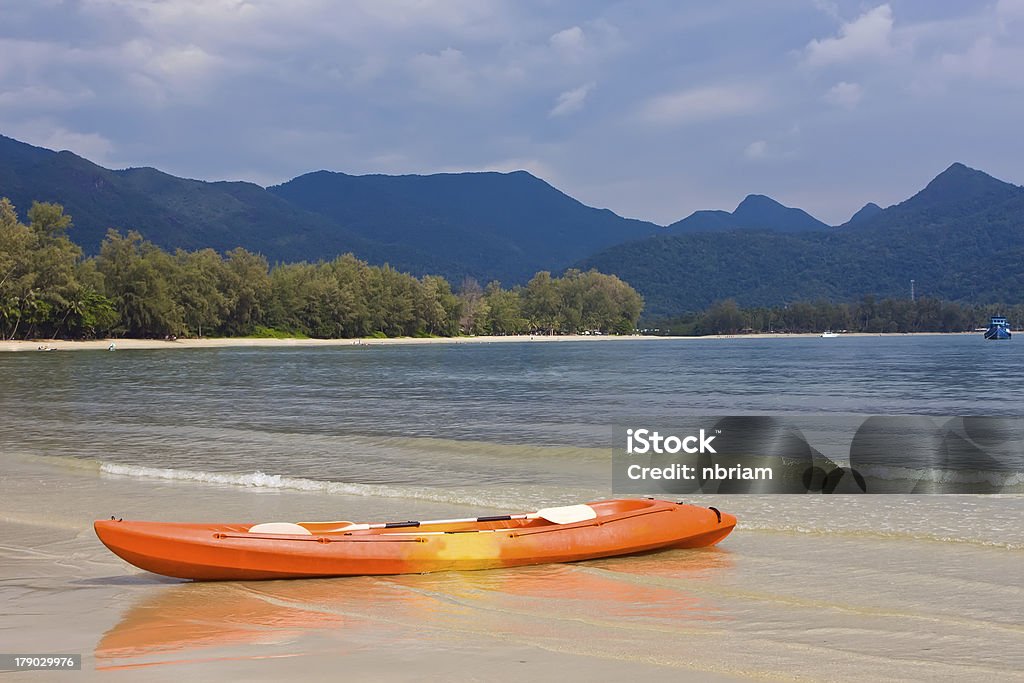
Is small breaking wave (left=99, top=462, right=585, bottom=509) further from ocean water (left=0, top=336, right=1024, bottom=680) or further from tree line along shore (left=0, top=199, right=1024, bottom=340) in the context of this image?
tree line along shore (left=0, top=199, right=1024, bottom=340)

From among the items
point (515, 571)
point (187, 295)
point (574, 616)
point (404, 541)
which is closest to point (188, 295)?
point (187, 295)

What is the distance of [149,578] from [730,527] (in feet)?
20.1

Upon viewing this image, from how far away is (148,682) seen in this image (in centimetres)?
616

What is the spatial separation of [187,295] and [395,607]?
123 m

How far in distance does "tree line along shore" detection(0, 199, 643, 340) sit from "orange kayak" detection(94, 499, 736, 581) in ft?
336

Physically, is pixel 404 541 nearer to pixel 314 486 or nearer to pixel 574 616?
pixel 574 616

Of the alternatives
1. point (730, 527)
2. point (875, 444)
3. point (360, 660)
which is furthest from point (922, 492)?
point (360, 660)

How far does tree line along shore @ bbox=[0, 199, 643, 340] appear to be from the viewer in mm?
103188

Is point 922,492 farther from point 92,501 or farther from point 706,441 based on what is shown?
point 92,501

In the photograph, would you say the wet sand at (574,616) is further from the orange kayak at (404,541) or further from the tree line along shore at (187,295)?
the tree line along shore at (187,295)

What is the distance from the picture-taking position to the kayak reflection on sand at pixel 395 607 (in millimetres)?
7195

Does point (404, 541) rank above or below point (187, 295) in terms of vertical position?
below

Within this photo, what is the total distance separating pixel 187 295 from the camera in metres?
124

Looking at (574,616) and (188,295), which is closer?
(574,616)
